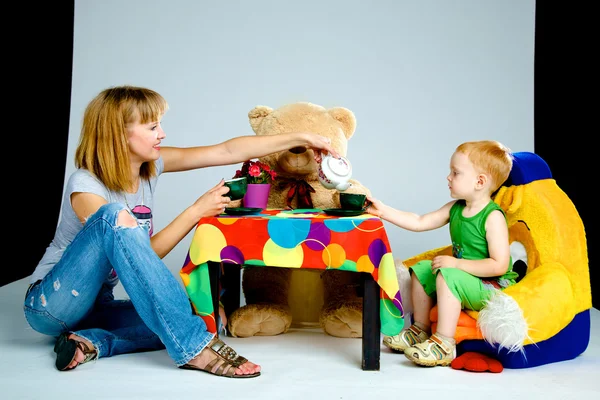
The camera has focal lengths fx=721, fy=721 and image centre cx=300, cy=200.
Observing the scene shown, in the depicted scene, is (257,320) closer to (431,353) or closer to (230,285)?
(230,285)

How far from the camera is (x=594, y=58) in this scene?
378 cm

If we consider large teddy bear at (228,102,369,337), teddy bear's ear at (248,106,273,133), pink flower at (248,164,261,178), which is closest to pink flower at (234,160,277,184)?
pink flower at (248,164,261,178)

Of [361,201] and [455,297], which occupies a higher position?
[361,201]

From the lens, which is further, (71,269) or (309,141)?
(309,141)

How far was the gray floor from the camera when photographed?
2148mm

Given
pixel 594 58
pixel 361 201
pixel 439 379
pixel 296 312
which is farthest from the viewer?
pixel 594 58

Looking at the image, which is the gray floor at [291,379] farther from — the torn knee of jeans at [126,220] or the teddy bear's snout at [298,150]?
the teddy bear's snout at [298,150]

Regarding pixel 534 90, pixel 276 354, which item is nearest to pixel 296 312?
pixel 276 354

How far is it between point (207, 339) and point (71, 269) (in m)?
0.50

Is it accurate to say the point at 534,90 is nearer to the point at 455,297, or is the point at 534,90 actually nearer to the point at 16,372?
the point at 455,297

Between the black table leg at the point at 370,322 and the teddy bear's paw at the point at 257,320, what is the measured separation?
1.83 feet

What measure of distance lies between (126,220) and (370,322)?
85 cm

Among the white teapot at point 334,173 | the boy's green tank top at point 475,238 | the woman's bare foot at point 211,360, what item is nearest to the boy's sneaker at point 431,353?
the boy's green tank top at point 475,238

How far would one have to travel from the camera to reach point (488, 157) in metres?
2.54
